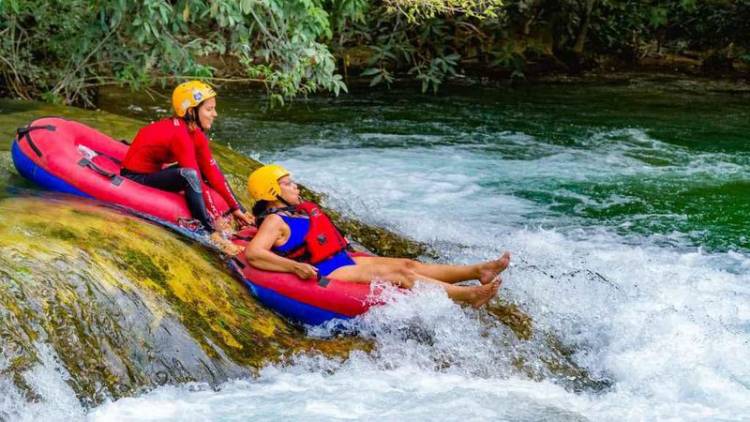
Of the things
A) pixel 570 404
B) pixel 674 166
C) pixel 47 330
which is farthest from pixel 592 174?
pixel 47 330

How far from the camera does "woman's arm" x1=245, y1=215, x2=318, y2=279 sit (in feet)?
18.8

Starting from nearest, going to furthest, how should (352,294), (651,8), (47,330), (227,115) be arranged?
(47,330), (352,294), (227,115), (651,8)

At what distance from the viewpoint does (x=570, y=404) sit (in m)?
5.33

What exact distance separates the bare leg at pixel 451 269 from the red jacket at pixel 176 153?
1.26m

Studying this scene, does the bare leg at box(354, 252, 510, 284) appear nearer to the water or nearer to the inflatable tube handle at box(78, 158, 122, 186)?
the water

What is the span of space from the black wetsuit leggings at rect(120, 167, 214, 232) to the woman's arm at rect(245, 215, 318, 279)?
779 millimetres

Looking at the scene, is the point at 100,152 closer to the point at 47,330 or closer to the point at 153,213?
the point at 153,213

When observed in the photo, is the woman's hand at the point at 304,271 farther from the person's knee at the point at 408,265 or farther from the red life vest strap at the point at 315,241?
the person's knee at the point at 408,265

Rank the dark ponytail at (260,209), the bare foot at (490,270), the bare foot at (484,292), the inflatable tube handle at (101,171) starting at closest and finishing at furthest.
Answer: the bare foot at (484,292)
the bare foot at (490,270)
the dark ponytail at (260,209)
the inflatable tube handle at (101,171)

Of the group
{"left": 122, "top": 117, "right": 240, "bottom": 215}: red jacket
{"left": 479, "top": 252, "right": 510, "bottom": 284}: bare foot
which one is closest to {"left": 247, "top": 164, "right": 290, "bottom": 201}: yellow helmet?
{"left": 122, "top": 117, "right": 240, "bottom": 215}: red jacket

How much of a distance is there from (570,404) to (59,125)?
387cm

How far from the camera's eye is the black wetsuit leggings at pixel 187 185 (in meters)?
6.48

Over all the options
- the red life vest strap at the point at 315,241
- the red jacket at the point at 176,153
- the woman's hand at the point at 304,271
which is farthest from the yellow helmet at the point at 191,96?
the woman's hand at the point at 304,271

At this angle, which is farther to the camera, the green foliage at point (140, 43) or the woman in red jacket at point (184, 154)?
the green foliage at point (140, 43)
